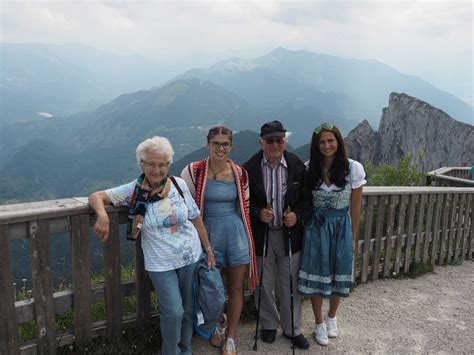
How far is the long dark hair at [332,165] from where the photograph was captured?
3.92 m

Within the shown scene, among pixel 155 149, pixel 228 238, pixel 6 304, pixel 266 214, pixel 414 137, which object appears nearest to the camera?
pixel 6 304

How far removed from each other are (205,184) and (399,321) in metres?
3.23

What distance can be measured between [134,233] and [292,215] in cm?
154

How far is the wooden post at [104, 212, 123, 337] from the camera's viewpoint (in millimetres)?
3553

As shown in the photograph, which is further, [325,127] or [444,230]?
[444,230]

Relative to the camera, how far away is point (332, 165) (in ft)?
13.1

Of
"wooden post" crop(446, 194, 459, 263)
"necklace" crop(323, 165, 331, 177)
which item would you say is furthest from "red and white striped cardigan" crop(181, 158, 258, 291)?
"wooden post" crop(446, 194, 459, 263)

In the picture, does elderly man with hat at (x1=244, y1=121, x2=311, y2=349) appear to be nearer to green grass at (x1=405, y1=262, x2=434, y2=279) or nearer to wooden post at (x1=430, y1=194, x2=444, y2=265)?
green grass at (x1=405, y1=262, x2=434, y2=279)

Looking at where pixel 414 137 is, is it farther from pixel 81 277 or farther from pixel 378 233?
pixel 81 277

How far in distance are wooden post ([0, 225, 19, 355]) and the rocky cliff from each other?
5130 centimetres

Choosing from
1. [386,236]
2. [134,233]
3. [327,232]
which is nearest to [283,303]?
[327,232]

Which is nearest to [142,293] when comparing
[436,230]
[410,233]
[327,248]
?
[327,248]

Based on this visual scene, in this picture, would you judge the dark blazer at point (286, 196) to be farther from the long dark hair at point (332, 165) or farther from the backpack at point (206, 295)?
the backpack at point (206, 295)

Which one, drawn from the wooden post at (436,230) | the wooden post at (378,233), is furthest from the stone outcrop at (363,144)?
the wooden post at (378,233)
